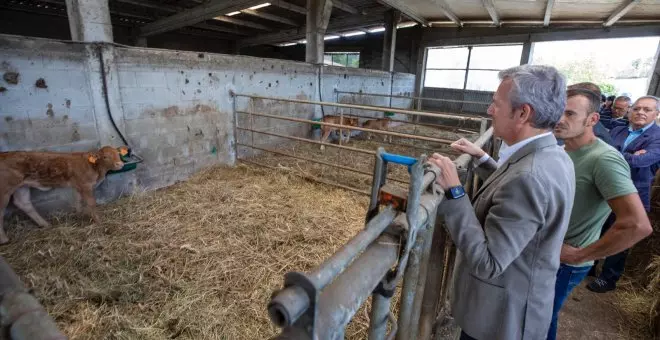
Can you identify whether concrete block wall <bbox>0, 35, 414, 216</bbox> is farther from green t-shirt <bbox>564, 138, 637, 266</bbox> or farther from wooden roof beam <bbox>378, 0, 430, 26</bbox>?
green t-shirt <bbox>564, 138, 637, 266</bbox>

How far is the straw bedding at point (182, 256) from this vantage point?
2.03m

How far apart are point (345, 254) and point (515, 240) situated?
2.09 ft

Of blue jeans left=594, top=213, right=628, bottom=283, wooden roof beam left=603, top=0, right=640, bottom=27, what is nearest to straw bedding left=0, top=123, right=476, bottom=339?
blue jeans left=594, top=213, right=628, bottom=283

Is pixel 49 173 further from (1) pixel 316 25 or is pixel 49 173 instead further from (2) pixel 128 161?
(1) pixel 316 25

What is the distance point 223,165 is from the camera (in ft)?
17.0

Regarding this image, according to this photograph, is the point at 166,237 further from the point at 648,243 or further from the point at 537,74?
the point at 648,243

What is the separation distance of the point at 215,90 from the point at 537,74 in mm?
4650

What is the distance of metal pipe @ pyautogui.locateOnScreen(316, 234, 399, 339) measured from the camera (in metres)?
0.54

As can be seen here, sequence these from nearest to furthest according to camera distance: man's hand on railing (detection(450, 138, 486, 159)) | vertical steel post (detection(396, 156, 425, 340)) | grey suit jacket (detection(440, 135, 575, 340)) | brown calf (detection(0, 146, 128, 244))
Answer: vertical steel post (detection(396, 156, 425, 340)) → grey suit jacket (detection(440, 135, 575, 340)) → man's hand on railing (detection(450, 138, 486, 159)) → brown calf (detection(0, 146, 128, 244))

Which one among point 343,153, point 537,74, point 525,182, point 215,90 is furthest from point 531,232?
point 343,153

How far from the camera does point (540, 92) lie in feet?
3.29

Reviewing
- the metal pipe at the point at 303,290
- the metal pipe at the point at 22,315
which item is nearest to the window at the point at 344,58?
the metal pipe at the point at 303,290

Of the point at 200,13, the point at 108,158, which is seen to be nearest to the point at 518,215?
the point at 108,158

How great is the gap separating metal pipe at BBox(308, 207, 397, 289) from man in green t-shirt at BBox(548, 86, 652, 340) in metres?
1.27
